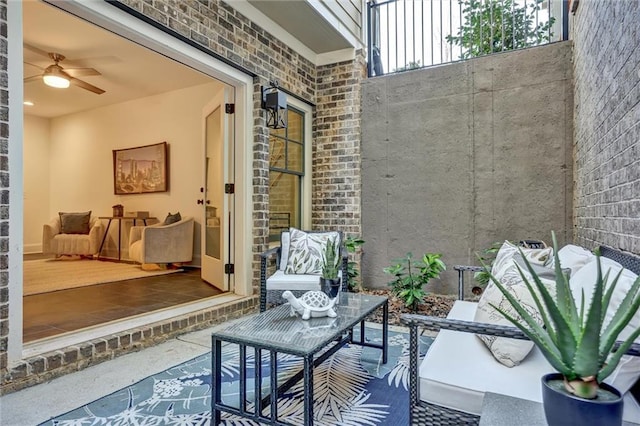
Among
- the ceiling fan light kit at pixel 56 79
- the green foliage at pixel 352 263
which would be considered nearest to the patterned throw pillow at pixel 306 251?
the green foliage at pixel 352 263

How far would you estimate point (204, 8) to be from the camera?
124 inches

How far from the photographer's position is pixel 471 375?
1.33 meters

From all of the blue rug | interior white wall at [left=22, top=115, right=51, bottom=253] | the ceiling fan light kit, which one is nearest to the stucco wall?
the blue rug

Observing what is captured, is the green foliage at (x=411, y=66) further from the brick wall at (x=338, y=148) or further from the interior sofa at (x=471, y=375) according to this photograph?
the interior sofa at (x=471, y=375)

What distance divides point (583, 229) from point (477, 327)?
93.0 inches

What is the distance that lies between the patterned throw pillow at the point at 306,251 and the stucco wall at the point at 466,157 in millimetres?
1165

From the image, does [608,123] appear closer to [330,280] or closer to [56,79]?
[330,280]

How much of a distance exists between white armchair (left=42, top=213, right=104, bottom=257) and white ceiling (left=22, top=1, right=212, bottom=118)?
217 centimetres

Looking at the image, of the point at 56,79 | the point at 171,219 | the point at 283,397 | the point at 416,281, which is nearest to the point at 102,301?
the point at 171,219

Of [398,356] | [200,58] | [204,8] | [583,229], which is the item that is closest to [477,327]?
[398,356]

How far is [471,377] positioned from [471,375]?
0.05 feet

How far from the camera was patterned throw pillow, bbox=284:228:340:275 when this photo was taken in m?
3.31

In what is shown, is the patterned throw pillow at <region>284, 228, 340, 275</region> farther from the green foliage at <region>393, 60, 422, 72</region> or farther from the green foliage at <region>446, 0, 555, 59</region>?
the green foliage at <region>446, 0, 555, 59</region>

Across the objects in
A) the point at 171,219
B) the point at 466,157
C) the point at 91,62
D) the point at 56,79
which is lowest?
the point at 171,219
